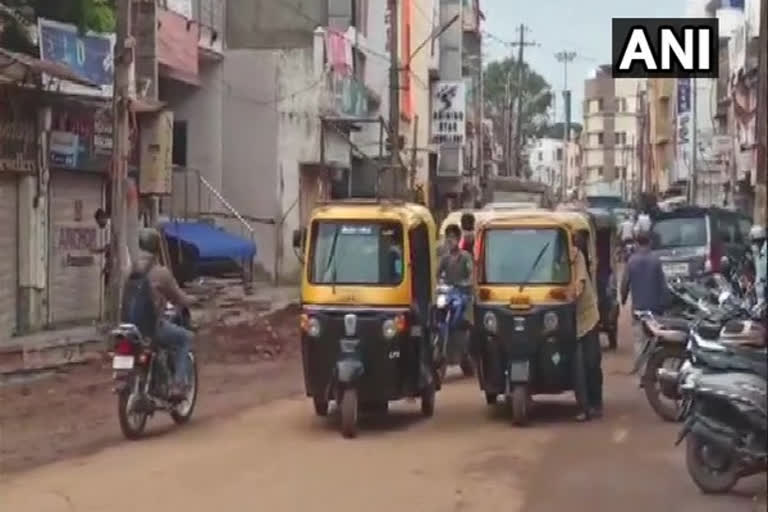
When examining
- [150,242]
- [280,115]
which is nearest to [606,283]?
[150,242]

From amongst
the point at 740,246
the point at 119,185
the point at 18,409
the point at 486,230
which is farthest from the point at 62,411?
the point at 740,246

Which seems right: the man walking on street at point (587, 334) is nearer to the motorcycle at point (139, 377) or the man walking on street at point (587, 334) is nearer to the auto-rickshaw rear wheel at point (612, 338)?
the motorcycle at point (139, 377)

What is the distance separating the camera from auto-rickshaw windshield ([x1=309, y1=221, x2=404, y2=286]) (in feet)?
45.9

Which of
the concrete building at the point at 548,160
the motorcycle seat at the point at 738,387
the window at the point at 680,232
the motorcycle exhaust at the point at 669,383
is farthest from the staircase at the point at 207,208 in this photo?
the concrete building at the point at 548,160

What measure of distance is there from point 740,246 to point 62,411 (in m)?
16.3

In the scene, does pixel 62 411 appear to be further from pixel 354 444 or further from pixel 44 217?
pixel 44 217

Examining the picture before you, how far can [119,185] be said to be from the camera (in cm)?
2077

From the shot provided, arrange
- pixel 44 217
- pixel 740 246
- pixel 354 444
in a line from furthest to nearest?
1. pixel 740 246
2. pixel 44 217
3. pixel 354 444

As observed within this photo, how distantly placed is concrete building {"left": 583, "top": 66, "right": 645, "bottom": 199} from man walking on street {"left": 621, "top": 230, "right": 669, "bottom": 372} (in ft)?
441

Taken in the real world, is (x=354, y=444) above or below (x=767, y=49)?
below

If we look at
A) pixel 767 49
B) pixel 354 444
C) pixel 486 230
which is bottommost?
pixel 354 444

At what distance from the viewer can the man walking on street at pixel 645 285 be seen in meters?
15.5

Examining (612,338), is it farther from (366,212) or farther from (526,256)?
(366,212)

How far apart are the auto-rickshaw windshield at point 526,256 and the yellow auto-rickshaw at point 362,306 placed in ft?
2.66
